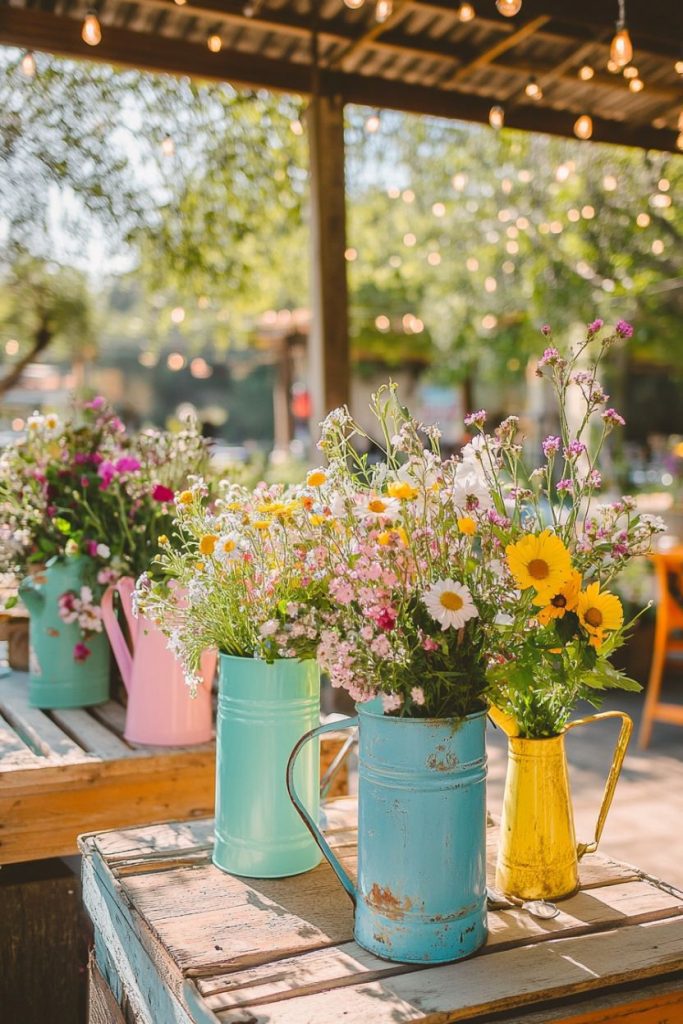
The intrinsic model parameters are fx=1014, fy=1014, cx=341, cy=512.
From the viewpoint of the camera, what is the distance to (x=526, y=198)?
767 cm

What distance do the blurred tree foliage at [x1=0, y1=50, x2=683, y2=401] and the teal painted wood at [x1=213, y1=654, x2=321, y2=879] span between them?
3741mm

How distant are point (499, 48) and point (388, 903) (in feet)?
9.87

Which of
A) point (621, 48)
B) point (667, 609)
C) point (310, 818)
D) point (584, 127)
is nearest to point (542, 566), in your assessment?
point (310, 818)

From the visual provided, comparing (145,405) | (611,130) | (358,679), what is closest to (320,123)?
(611,130)

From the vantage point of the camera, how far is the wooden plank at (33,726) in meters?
1.75

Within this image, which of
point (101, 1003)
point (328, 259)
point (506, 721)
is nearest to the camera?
point (506, 721)

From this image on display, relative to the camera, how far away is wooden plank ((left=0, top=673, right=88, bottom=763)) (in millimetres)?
1749

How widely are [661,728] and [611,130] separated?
254 cm

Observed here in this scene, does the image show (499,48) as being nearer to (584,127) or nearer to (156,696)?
(584,127)

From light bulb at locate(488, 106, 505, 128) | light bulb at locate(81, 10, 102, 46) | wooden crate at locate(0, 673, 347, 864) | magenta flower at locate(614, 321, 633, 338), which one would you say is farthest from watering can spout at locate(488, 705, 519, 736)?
light bulb at locate(488, 106, 505, 128)

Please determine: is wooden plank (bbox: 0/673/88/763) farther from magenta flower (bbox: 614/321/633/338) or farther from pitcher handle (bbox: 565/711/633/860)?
magenta flower (bbox: 614/321/633/338)

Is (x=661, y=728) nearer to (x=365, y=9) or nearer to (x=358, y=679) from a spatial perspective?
(x=365, y=9)

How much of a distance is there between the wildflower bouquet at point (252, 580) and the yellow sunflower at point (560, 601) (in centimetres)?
24

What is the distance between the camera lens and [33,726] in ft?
6.23
